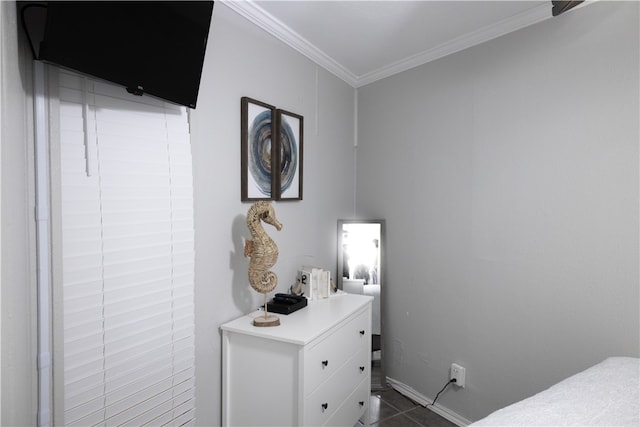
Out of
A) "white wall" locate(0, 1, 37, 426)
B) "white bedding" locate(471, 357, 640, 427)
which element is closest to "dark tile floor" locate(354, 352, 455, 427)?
"white bedding" locate(471, 357, 640, 427)

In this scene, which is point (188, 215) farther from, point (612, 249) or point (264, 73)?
point (612, 249)

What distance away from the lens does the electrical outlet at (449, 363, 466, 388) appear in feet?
7.38

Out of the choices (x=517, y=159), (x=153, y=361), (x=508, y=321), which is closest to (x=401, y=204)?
(x=517, y=159)

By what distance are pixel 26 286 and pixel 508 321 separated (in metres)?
2.30

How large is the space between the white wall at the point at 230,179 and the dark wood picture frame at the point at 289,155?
0.22ft

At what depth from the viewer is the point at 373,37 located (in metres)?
Answer: 2.22

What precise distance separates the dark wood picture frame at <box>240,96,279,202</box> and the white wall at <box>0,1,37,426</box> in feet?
3.15

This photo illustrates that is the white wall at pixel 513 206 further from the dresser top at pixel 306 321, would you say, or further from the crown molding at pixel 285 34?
the dresser top at pixel 306 321

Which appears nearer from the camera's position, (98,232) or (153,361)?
(98,232)

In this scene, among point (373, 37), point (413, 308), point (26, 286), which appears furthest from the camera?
point (413, 308)

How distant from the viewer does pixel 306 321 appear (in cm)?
180

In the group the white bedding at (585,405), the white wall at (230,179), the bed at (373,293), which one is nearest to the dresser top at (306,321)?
the white wall at (230,179)

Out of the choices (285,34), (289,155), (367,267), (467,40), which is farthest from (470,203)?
(285,34)

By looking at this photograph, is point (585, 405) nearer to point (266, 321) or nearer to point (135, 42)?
point (266, 321)
